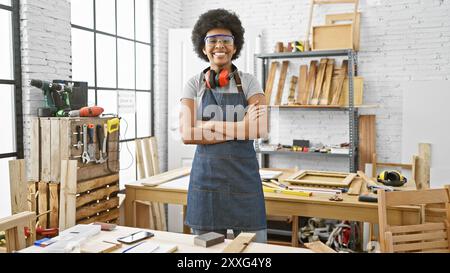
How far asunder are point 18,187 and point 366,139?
392 cm

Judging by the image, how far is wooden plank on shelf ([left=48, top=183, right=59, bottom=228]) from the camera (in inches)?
112

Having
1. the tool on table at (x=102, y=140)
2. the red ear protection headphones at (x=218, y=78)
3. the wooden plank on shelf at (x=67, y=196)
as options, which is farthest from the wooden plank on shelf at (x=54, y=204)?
the red ear protection headphones at (x=218, y=78)

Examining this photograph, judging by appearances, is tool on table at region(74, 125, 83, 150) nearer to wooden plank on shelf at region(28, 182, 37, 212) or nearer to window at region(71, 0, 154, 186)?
wooden plank on shelf at region(28, 182, 37, 212)

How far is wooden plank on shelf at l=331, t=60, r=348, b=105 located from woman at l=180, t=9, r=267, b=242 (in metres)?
2.69

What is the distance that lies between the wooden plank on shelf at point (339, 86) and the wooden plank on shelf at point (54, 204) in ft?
10.5

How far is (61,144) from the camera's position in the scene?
9.30ft

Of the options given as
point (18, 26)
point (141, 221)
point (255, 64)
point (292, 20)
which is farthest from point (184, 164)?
point (18, 26)

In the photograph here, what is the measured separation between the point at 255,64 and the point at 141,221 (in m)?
2.61

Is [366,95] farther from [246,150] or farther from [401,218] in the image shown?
[246,150]

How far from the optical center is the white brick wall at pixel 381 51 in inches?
185

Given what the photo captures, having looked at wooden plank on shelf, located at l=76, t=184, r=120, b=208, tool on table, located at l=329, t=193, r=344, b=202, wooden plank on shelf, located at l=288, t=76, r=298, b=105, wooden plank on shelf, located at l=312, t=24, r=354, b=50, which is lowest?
wooden plank on shelf, located at l=76, t=184, r=120, b=208

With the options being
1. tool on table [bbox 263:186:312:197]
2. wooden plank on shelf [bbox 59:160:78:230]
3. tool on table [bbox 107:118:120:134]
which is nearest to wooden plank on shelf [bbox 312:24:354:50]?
tool on table [bbox 263:186:312:197]

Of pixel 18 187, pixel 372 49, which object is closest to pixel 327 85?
→ pixel 372 49

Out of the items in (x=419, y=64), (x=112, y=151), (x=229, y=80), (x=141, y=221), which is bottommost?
(x=141, y=221)
